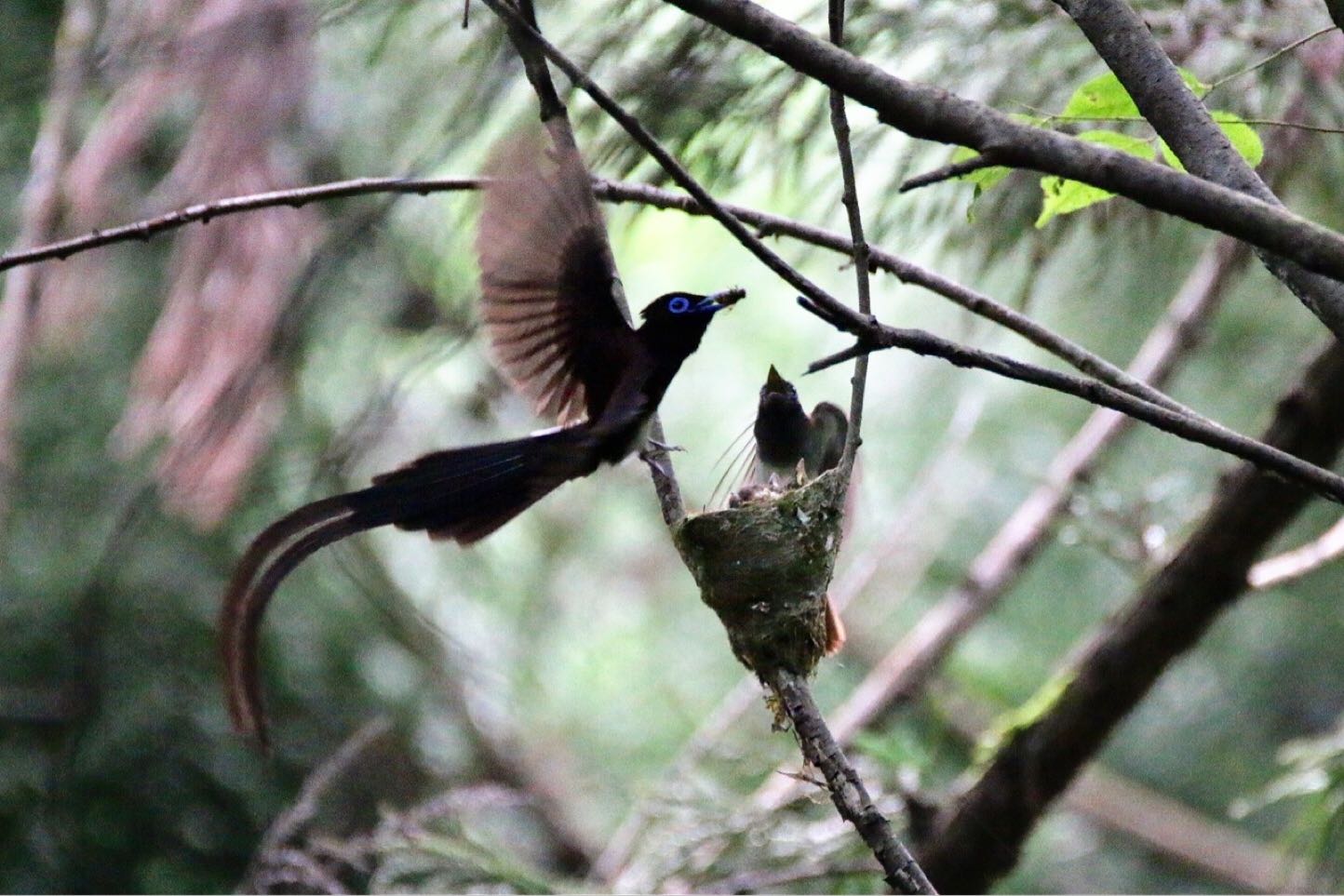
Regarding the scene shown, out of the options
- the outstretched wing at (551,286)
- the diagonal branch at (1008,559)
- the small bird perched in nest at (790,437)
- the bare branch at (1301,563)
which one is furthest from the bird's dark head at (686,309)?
the diagonal branch at (1008,559)

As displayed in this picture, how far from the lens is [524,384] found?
235 centimetres

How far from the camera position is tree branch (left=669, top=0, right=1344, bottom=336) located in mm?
1199

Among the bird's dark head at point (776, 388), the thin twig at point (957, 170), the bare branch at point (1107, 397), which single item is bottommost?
the bare branch at point (1107, 397)

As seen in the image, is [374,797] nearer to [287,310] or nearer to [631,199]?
[287,310]

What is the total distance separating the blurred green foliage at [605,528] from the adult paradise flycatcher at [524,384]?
0.75 ft

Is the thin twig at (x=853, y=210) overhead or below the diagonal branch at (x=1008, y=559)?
below

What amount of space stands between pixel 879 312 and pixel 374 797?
10.1ft

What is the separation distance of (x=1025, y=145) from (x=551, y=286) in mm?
989

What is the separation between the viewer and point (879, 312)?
590 cm

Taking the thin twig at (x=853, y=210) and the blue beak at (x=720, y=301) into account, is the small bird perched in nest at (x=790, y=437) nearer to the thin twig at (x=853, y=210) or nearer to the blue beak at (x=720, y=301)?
the blue beak at (x=720, y=301)

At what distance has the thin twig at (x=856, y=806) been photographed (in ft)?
5.42

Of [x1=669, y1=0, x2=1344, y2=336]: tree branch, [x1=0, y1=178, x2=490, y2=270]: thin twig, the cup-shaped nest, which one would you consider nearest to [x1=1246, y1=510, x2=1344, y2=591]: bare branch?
the cup-shaped nest

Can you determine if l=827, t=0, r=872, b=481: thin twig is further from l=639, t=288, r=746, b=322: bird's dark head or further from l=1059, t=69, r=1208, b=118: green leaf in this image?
l=639, t=288, r=746, b=322: bird's dark head

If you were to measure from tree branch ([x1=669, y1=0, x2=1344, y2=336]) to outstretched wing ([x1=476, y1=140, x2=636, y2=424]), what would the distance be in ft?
1.92
